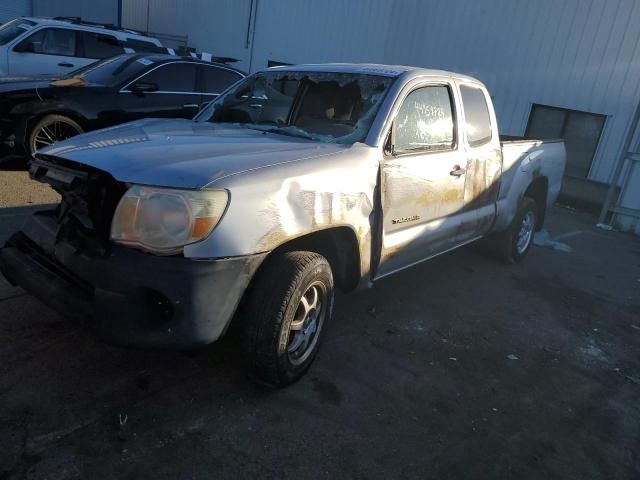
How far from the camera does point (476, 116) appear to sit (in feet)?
14.9

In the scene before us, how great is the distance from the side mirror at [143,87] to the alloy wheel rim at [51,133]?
0.92 m

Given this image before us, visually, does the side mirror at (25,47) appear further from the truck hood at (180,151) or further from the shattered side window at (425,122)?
the shattered side window at (425,122)

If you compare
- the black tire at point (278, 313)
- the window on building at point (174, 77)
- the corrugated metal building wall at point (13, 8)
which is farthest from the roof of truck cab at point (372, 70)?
the corrugated metal building wall at point (13, 8)

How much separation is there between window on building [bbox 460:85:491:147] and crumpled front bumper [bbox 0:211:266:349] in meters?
2.60

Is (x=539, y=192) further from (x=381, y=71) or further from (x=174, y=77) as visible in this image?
(x=174, y=77)

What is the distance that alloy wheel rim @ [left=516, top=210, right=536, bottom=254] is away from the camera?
584 centimetres

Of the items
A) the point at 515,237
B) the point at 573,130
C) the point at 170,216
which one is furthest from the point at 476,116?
the point at 573,130

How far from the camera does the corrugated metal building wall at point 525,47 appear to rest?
8914mm

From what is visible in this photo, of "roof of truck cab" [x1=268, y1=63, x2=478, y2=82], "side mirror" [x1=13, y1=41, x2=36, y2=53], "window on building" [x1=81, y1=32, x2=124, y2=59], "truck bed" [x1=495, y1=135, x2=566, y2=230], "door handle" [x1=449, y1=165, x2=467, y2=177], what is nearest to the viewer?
"roof of truck cab" [x1=268, y1=63, x2=478, y2=82]

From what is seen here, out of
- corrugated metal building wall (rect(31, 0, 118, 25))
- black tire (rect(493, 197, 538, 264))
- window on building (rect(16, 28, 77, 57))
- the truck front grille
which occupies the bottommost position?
black tire (rect(493, 197, 538, 264))

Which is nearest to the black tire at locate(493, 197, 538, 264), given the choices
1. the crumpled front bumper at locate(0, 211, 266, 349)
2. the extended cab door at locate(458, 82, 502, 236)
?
the extended cab door at locate(458, 82, 502, 236)

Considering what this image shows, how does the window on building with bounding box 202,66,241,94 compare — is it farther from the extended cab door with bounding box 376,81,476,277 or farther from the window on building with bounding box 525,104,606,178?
the window on building with bounding box 525,104,606,178

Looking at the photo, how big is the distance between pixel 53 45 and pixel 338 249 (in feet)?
27.0

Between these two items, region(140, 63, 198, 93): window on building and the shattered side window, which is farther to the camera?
region(140, 63, 198, 93): window on building
